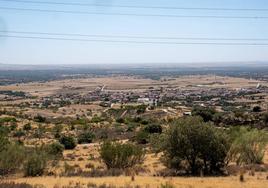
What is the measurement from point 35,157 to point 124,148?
7.04m

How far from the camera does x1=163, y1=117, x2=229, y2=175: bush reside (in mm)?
32875

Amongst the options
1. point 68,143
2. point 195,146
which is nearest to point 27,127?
point 68,143

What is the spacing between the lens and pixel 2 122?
81875mm

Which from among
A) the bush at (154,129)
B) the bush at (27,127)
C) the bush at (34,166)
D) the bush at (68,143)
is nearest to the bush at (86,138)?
the bush at (68,143)

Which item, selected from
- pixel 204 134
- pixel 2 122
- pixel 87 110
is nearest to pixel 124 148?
pixel 204 134

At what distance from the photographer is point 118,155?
35.7 meters

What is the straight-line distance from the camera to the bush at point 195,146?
32.9m

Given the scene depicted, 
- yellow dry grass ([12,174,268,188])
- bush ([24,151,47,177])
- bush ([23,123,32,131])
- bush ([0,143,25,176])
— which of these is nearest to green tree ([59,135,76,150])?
bush ([23,123,32,131])

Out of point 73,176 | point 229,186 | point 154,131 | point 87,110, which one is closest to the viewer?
point 229,186

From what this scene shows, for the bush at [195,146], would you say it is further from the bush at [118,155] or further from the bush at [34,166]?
the bush at [34,166]

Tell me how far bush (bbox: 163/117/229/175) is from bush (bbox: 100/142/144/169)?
3.31 m

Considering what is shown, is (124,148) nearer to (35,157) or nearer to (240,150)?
(35,157)

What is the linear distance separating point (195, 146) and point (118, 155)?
636cm

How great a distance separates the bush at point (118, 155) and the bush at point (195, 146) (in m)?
3.31
